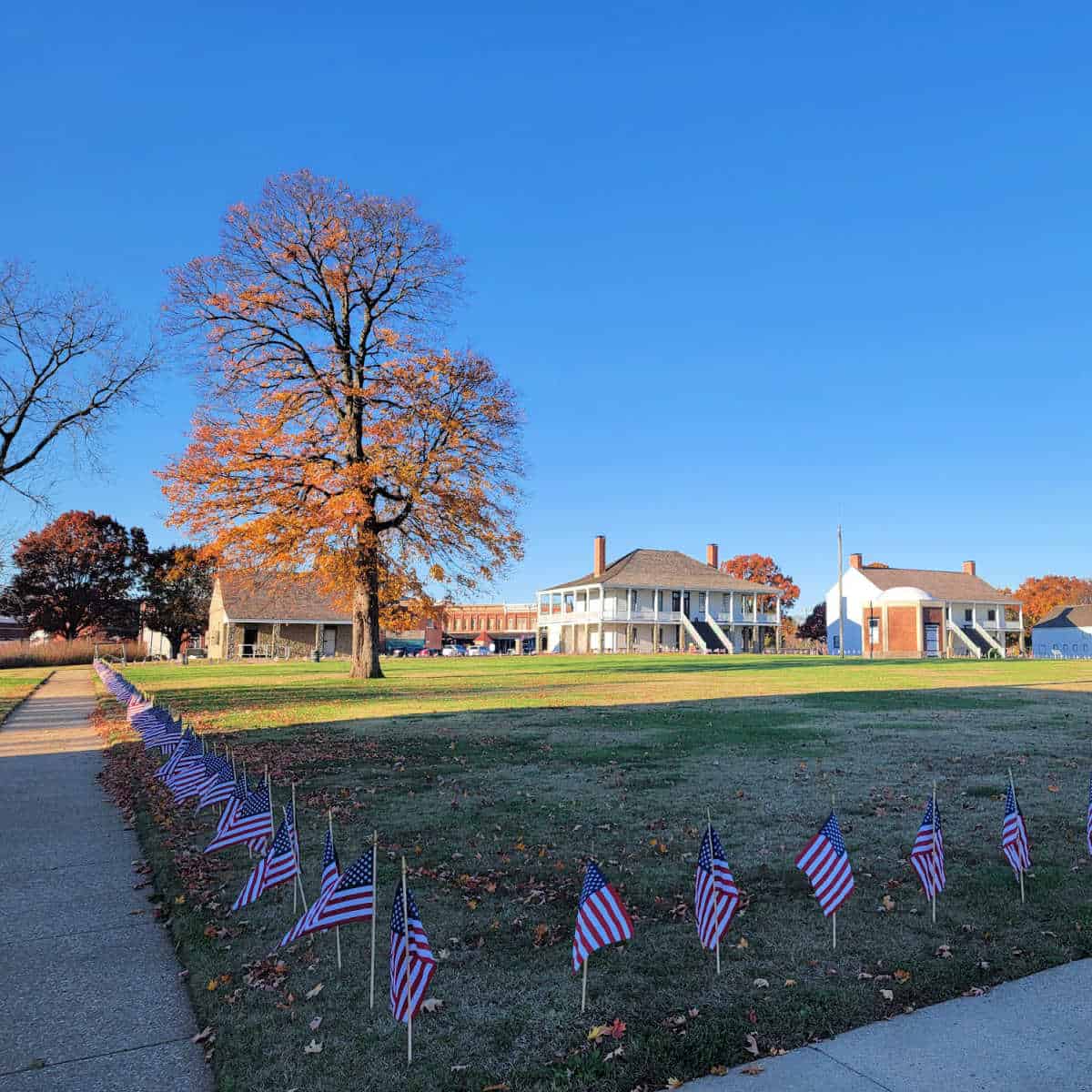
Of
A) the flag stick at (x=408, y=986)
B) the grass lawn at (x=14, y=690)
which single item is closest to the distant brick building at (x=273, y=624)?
the grass lawn at (x=14, y=690)

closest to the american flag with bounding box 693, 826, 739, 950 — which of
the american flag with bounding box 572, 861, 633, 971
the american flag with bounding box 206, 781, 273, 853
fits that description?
the american flag with bounding box 572, 861, 633, 971

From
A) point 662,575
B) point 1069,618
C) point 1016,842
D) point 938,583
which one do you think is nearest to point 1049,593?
point 1069,618

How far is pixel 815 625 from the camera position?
102375 millimetres

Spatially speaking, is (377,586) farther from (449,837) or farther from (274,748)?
(449,837)

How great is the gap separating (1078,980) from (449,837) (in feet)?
17.0

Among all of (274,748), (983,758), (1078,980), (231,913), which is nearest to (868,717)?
(983,758)

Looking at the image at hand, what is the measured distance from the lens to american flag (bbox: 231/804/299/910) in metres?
6.06

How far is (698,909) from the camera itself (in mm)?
5215

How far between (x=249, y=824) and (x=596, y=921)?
3.64 m

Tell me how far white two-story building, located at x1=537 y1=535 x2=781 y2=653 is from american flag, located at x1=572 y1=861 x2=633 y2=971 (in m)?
59.7

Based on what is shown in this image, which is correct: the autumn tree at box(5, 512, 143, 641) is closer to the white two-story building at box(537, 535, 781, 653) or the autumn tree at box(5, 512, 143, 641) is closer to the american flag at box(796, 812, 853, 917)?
the white two-story building at box(537, 535, 781, 653)

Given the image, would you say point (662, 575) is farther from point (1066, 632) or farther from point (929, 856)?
point (929, 856)

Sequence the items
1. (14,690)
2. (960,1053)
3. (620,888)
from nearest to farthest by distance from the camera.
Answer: (960,1053) → (620,888) → (14,690)

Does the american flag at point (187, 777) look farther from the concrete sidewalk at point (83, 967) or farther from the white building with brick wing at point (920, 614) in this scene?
the white building with brick wing at point (920, 614)
